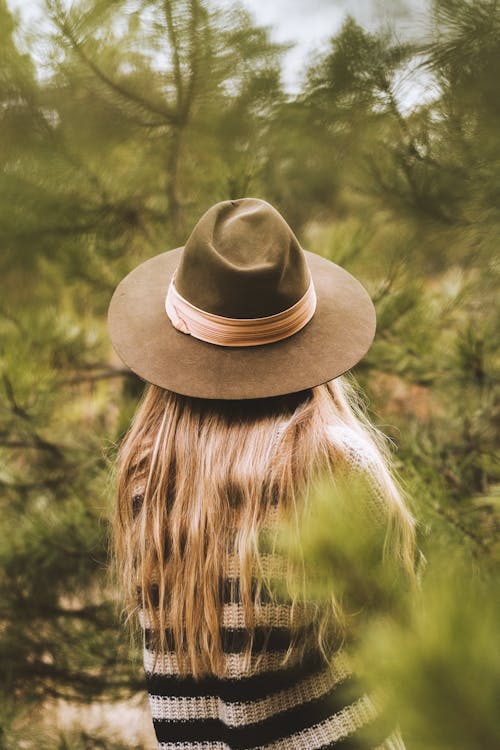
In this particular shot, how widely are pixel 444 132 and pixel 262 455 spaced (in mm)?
738

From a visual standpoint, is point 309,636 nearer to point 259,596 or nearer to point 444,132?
point 259,596

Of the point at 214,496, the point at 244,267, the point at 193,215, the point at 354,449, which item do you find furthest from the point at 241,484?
the point at 193,215

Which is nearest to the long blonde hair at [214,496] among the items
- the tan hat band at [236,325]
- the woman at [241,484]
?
the woman at [241,484]

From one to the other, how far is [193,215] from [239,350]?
0.61 m

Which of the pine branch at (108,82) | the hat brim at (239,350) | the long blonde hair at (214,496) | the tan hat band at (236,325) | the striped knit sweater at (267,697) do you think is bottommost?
the striped knit sweater at (267,697)

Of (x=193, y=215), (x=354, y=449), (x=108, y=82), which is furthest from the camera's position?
(x=193, y=215)

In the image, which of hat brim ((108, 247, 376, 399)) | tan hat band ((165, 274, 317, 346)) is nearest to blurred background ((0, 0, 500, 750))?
hat brim ((108, 247, 376, 399))

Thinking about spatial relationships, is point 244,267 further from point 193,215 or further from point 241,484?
point 193,215

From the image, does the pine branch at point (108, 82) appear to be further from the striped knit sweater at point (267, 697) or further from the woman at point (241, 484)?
the striped knit sweater at point (267, 697)

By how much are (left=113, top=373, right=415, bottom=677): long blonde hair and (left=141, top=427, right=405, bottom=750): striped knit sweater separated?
0.06ft

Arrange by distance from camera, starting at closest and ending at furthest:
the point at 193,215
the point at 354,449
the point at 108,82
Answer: the point at 354,449 < the point at 108,82 < the point at 193,215

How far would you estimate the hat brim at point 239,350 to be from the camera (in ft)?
2.98

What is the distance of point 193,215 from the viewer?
1.41 meters

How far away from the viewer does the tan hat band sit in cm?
92
